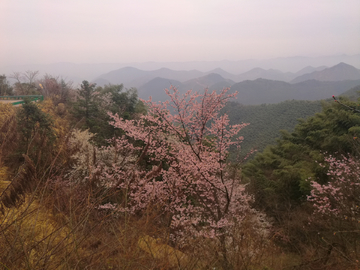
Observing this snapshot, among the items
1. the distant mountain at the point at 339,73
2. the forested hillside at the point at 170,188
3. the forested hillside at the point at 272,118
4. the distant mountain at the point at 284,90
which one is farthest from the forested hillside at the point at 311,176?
the distant mountain at the point at 339,73

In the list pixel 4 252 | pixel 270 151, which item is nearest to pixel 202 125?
pixel 4 252

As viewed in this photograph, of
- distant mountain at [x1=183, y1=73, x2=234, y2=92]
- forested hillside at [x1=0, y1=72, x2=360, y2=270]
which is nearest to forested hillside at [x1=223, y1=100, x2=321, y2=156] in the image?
distant mountain at [x1=183, y1=73, x2=234, y2=92]

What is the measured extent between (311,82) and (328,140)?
108 metres

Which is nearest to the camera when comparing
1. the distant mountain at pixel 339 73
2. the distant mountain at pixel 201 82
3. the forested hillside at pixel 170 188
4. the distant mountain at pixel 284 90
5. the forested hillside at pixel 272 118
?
the forested hillside at pixel 170 188

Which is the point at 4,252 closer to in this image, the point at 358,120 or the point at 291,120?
the point at 358,120

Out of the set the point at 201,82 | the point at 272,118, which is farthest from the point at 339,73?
the point at 272,118

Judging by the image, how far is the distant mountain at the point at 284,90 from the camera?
90062 millimetres

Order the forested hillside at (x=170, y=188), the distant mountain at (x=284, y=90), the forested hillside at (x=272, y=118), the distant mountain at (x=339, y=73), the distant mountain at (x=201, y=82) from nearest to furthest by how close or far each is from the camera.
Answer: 1. the forested hillside at (x=170, y=188)
2. the distant mountain at (x=201, y=82)
3. the forested hillside at (x=272, y=118)
4. the distant mountain at (x=284, y=90)
5. the distant mountain at (x=339, y=73)

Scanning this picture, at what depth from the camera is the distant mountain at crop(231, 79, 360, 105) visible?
9006 centimetres

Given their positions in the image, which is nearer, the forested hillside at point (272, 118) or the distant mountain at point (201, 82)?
the distant mountain at point (201, 82)

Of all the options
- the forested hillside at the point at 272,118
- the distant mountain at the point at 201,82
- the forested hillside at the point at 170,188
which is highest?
the distant mountain at the point at 201,82

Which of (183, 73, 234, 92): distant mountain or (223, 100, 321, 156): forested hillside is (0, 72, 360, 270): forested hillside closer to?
(183, 73, 234, 92): distant mountain

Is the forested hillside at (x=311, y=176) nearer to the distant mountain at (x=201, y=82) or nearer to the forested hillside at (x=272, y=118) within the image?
the distant mountain at (x=201, y=82)

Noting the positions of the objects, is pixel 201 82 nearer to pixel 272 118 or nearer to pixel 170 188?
pixel 272 118
